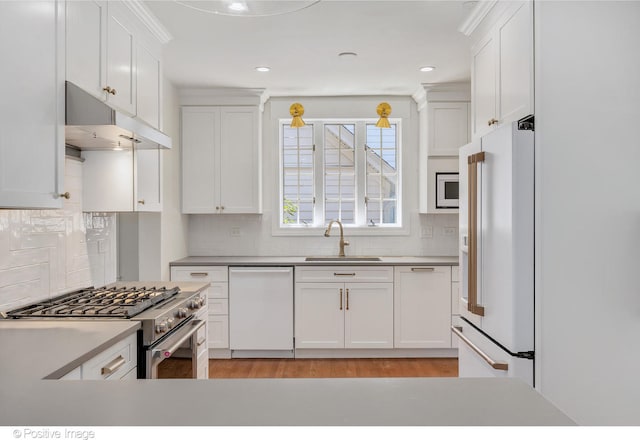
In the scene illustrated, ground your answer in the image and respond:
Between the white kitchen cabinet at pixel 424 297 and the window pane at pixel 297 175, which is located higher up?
the window pane at pixel 297 175

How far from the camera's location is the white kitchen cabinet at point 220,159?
4.41 m

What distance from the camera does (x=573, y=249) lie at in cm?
202

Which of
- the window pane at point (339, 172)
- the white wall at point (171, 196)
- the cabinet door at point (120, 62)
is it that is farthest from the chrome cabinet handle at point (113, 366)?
the window pane at point (339, 172)

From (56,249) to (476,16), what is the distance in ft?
8.57

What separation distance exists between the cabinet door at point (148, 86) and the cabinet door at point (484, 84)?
1923mm

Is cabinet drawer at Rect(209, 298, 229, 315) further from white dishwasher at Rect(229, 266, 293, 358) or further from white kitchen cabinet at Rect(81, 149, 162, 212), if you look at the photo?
white kitchen cabinet at Rect(81, 149, 162, 212)

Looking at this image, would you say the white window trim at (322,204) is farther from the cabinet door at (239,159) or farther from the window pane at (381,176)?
the cabinet door at (239,159)

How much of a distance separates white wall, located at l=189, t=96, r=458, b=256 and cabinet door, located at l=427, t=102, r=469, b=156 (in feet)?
1.09

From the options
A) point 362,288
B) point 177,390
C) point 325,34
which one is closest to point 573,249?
point 177,390

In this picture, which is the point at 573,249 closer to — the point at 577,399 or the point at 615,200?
the point at 615,200

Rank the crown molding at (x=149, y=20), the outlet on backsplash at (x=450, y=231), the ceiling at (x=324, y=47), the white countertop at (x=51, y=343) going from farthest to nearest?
the outlet on backsplash at (x=450, y=231), the ceiling at (x=324, y=47), the crown molding at (x=149, y=20), the white countertop at (x=51, y=343)

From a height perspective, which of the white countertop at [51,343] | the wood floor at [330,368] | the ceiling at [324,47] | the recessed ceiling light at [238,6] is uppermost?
the ceiling at [324,47]

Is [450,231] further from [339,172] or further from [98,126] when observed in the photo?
[98,126]

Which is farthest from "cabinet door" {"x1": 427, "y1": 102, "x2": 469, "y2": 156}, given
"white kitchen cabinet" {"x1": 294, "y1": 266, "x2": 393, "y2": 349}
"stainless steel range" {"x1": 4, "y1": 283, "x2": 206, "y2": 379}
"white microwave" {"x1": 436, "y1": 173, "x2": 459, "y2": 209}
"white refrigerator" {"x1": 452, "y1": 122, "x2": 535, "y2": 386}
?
"stainless steel range" {"x1": 4, "y1": 283, "x2": 206, "y2": 379}
